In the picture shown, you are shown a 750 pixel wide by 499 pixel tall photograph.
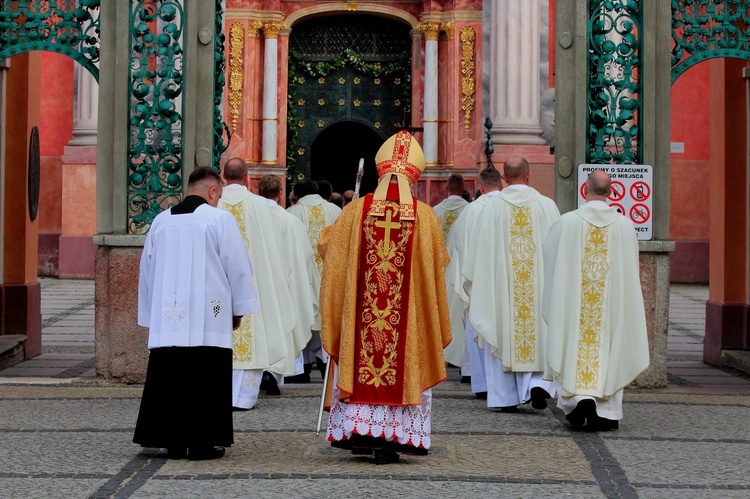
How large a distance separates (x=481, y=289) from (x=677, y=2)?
3.00m

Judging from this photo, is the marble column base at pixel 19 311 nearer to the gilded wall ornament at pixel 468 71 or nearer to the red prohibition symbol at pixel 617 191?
the red prohibition symbol at pixel 617 191

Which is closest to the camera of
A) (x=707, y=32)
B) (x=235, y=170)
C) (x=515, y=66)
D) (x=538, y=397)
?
(x=538, y=397)

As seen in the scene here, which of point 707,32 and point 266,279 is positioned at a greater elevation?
point 707,32

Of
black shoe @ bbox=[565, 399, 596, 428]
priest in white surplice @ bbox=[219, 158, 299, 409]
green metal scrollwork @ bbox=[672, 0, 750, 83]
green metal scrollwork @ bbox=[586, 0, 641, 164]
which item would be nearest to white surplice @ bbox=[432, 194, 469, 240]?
green metal scrollwork @ bbox=[586, 0, 641, 164]

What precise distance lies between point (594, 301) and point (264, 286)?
2.66 metres

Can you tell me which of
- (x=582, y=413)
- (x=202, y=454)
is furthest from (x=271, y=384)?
(x=202, y=454)

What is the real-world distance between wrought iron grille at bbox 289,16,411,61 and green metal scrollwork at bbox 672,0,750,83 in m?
15.2

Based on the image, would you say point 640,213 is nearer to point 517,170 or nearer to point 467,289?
point 517,170

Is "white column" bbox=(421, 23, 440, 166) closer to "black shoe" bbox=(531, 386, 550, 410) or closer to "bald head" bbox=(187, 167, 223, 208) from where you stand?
"black shoe" bbox=(531, 386, 550, 410)

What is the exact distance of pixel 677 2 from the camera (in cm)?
1248

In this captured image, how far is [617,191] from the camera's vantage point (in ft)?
39.7

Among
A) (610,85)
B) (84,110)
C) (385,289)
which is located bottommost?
(385,289)

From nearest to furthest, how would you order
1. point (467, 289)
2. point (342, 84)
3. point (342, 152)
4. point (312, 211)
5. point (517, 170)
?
point (517, 170) → point (467, 289) → point (312, 211) → point (342, 84) → point (342, 152)

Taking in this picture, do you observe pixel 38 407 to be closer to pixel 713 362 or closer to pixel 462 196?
pixel 462 196
